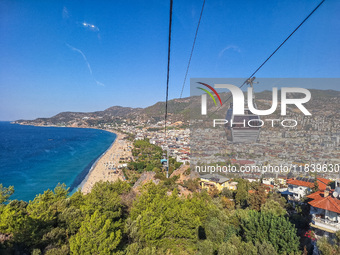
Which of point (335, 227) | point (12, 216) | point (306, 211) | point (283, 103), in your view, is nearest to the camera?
point (12, 216)

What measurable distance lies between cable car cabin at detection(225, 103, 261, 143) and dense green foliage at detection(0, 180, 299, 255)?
263 centimetres

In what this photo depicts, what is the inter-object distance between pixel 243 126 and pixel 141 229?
407 centimetres

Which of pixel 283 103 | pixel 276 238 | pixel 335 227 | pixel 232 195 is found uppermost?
pixel 283 103

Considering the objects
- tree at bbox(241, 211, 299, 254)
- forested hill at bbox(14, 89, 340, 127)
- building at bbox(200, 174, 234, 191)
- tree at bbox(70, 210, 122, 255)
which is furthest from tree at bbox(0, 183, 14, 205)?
building at bbox(200, 174, 234, 191)

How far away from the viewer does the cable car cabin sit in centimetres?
485

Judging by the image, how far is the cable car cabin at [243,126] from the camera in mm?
Result: 4848

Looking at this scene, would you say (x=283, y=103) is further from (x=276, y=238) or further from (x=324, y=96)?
(x=324, y=96)

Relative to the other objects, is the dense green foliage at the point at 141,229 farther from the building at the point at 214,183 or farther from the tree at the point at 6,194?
the building at the point at 214,183

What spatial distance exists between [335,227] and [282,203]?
13.0 ft

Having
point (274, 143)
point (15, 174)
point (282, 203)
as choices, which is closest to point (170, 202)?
point (282, 203)

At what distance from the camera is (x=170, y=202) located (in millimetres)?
6582

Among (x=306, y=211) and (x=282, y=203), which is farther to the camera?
(x=282, y=203)

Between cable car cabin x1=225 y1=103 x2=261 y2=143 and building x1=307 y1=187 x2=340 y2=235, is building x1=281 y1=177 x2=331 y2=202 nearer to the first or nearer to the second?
building x1=307 y1=187 x2=340 y2=235

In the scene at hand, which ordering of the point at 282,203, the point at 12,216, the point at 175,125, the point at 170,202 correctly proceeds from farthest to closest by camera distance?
the point at 175,125 < the point at 282,203 < the point at 170,202 < the point at 12,216
